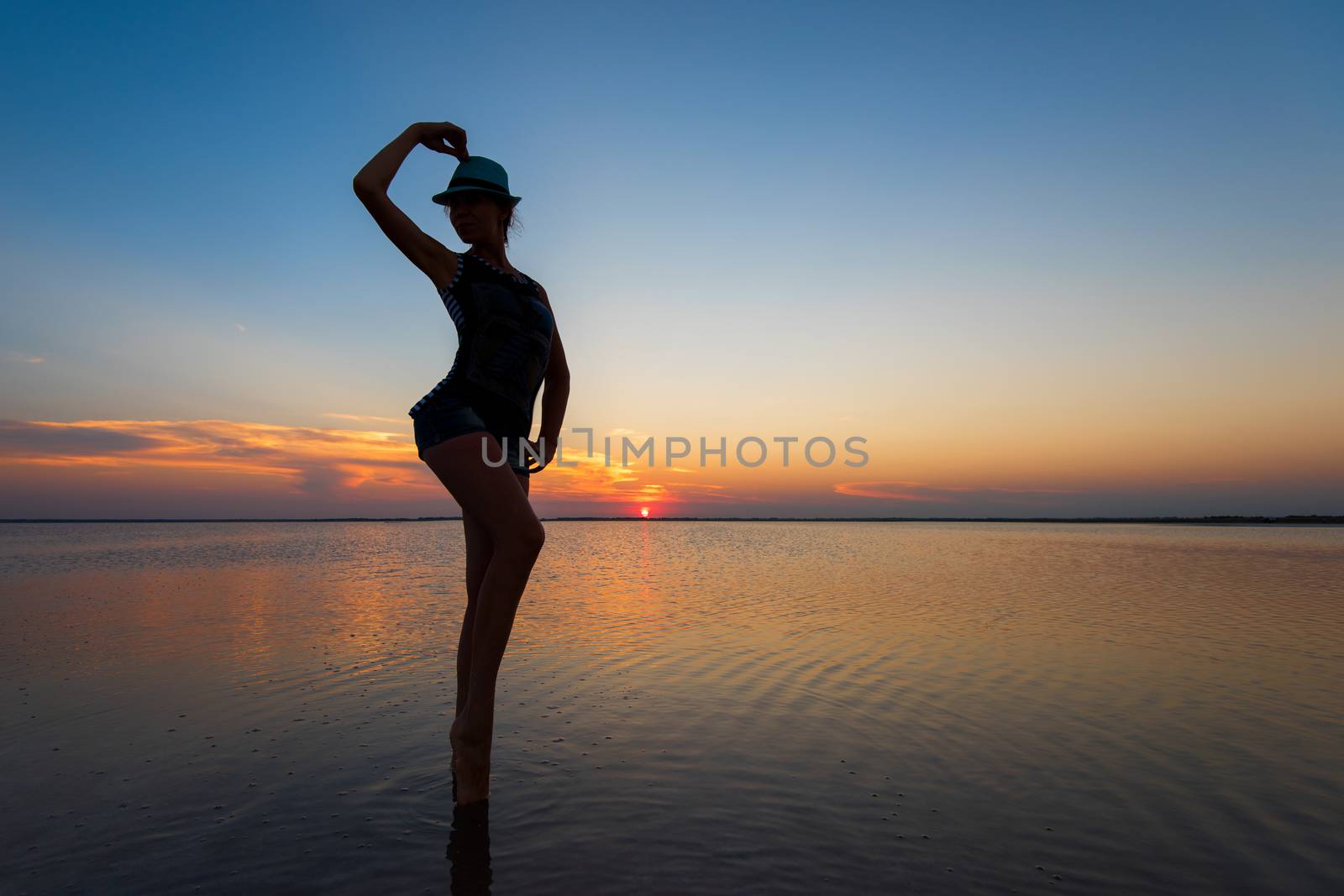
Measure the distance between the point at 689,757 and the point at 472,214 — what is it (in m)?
3.27

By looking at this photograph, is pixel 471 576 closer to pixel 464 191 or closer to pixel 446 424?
pixel 446 424

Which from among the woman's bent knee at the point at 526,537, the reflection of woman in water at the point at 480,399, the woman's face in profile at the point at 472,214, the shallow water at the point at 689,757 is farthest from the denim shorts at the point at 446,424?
the shallow water at the point at 689,757

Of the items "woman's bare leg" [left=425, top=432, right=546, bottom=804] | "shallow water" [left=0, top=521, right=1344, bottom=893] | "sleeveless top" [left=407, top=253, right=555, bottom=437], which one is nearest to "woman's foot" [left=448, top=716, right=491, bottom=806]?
"woman's bare leg" [left=425, top=432, right=546, bottom=804]

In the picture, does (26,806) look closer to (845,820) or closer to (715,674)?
(845,820)

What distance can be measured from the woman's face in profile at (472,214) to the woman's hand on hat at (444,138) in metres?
0.22

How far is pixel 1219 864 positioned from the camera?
300 centimetres

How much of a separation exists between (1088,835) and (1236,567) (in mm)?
23488

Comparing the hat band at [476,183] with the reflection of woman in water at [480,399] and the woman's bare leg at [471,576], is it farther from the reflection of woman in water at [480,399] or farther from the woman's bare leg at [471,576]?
the woman's bare leg at [471,576]

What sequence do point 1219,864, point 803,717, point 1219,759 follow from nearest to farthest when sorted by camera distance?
Result: point 1219,864
point 1219,759
point 803,717

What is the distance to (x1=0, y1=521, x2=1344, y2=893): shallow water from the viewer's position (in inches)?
115

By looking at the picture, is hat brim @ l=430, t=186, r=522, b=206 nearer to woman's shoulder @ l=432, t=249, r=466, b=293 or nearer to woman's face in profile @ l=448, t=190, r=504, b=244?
woman's face in profile @ l=448, t=190, r=504, b=244

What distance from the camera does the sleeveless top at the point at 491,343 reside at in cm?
328

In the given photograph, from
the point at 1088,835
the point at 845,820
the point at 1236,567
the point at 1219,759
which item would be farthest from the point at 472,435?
the point at 1236,567

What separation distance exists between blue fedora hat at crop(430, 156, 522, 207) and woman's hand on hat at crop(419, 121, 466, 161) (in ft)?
0.20
